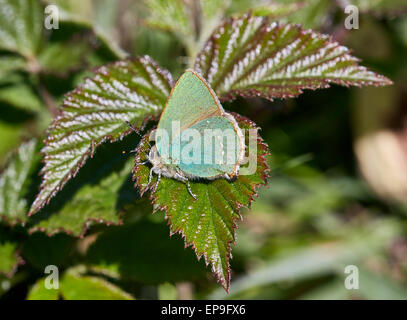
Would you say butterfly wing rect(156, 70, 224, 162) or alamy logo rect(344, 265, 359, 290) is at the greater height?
butterfly wing rect(156, 70, 224, 162)

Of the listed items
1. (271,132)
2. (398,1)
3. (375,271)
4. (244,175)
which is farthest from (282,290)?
(398,1)

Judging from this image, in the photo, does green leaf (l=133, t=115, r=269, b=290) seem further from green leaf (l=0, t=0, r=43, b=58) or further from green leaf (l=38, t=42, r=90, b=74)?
green leaf (l=0, t=0, r=43, b=58)

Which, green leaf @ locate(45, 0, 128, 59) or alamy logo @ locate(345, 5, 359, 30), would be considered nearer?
green leaf @ locate(45, 0, 128, 59)

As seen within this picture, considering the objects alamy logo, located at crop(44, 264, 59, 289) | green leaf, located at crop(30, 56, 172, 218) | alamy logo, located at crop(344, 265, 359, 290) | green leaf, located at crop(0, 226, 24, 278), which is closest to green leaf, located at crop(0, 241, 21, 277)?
green leaf, located at crop(0, 226, 24, 278)

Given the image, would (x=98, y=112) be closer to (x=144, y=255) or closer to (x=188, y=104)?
(x=188, y=104)

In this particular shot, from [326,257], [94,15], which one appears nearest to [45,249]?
[326,257]

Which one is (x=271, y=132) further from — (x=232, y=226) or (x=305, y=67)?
(x=232, y=226)

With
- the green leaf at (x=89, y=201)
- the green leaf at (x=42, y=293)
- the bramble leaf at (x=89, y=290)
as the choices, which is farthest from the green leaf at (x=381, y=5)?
the green leaf at (x=42, y=293)
